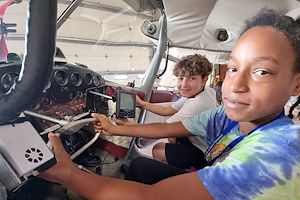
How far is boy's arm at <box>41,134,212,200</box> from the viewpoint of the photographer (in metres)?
0.67

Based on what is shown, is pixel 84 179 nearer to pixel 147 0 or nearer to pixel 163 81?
pixel 147 0

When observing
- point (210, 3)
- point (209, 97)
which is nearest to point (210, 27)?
point (210, 3)

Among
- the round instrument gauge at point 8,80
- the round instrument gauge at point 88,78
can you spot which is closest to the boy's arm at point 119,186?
the round instrument gauge at point 8,80

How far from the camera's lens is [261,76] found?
0.74 m

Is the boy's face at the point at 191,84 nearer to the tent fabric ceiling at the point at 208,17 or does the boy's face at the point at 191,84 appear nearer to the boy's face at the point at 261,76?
the tent fabric ceiling at the point at 208,17

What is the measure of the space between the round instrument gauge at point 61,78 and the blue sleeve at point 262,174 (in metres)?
0.95

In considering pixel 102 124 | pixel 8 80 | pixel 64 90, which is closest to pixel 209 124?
pixel 102 124

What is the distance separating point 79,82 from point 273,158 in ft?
3.83

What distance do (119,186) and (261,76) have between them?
1.59 feet

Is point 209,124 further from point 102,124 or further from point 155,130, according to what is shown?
point 102,124

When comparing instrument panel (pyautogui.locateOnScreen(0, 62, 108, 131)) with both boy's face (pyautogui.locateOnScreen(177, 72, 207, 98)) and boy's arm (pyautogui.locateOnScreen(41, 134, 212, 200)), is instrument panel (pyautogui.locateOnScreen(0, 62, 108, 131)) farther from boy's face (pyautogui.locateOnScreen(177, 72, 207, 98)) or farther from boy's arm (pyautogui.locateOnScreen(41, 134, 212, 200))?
boy's face (pyautogui.locateOnScreen(177, 72, 207, 98))

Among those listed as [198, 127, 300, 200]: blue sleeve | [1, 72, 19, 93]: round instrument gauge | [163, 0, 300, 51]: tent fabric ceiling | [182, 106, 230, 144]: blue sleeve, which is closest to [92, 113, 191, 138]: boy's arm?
[182, 106, 230, 144]: blue sleeve

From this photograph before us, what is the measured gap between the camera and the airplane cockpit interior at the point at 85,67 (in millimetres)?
534

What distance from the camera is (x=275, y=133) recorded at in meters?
0.70
